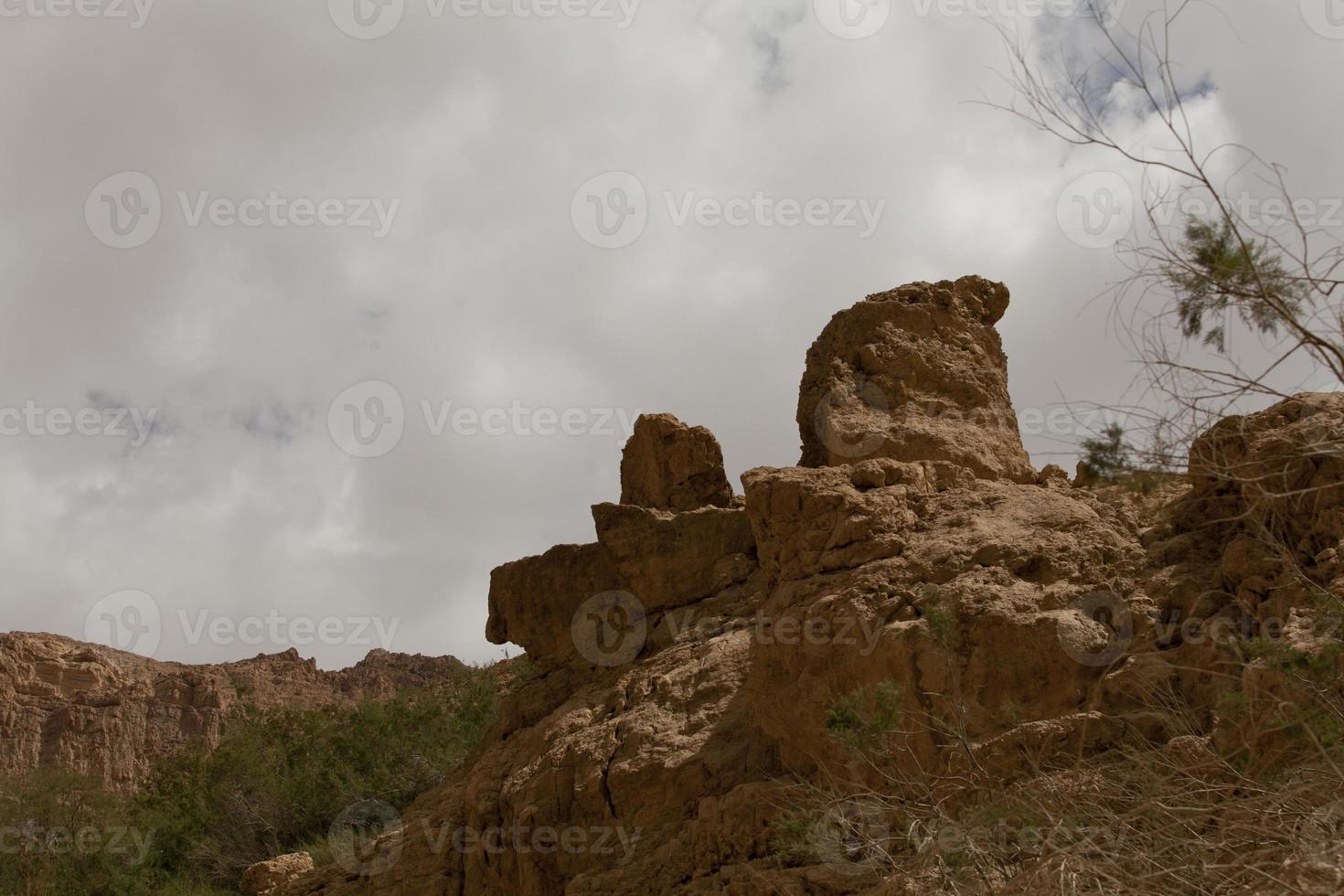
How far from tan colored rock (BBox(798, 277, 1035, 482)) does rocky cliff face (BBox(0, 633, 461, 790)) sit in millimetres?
37851

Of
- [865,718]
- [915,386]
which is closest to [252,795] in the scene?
[915,386]

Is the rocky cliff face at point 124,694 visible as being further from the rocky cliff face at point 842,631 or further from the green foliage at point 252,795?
the rocky cliff face at point 842,631

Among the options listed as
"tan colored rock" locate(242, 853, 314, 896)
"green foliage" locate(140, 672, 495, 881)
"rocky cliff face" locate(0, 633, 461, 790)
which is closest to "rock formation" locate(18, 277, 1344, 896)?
"tan colored rock" locate(242, 853, 314, 896)

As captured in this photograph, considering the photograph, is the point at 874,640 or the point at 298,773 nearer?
the point at 874,640

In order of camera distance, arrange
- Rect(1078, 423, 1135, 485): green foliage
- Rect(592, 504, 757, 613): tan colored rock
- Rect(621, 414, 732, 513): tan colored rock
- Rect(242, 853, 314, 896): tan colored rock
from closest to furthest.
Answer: Rect(1078, 423, 1135, 485): green foliage → Rect(592, 504, 757, 613): tan colored rock → Rect(621, 414, 732, 513): tan colored rock → Rect(242, 853, 314, 896): tan colored rock

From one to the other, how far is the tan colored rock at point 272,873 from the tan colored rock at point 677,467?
559 centimetres

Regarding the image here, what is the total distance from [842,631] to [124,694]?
4924cm

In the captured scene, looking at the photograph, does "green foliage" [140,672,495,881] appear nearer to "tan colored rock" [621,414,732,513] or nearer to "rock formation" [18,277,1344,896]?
"rock formation" [18,277,1344,896]

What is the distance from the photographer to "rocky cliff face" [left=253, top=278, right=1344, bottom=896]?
777 centimetres

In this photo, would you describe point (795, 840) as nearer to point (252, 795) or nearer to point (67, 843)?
point (252, 795)

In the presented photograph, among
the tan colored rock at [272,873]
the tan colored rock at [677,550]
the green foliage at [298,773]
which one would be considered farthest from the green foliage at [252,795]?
the tan colored rock at [677,550]

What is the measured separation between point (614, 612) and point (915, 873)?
5482 millimetres

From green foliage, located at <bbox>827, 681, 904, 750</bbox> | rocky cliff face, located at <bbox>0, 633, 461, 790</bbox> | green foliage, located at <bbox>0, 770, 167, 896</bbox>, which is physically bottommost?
green foliage, located at <bbox>827, 681, 904, 750</bbox>

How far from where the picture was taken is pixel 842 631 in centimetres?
868
